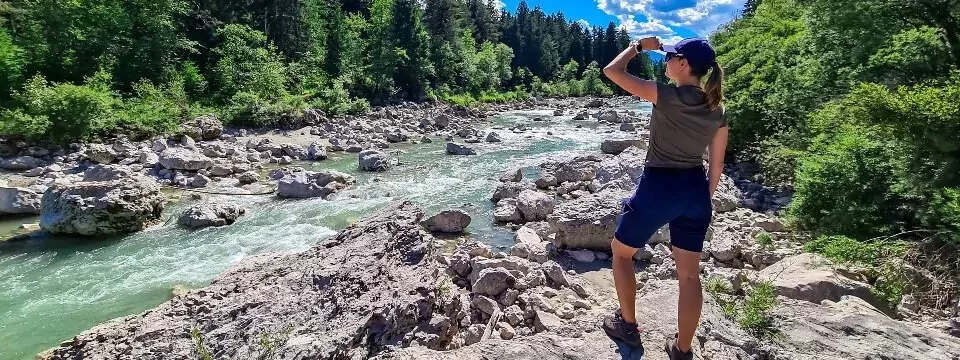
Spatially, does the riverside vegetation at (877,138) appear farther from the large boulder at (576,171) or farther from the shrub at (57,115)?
the shrub at (57,115)

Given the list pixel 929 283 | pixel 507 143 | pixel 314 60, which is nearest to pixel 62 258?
pixel 929 283

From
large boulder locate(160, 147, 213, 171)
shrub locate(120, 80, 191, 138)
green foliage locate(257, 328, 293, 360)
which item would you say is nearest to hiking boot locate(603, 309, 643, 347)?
green foliage locate(257, 328, 293, 360)

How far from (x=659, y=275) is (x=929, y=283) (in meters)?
3.10

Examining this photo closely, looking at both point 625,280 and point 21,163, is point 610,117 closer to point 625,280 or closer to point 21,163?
point 21,163

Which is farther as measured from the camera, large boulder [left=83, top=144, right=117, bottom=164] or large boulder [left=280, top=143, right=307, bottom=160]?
large boulder [left=280, top=143, right=307, bottom=160]

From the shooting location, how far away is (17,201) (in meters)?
12.5

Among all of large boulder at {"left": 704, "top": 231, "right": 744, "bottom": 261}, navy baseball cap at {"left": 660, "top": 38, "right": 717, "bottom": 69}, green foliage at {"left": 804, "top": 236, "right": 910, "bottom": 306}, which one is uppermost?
navy baseball cap at {"left": 660, "top": 38, "right": 717, "bottom": 69}

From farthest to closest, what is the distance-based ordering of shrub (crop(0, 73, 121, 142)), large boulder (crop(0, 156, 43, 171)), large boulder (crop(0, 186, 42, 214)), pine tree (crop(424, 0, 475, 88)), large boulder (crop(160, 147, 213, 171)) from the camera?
pine tree (crop(424, 0, 475, 88)) → shrub (crop(0, 73, 121, 142)) → large boulder (crop(160, 147, 213, 171)) → large boulder (crop(0, 156, 43, 171)) → large boulder (crop(0, 186, 42, 214))

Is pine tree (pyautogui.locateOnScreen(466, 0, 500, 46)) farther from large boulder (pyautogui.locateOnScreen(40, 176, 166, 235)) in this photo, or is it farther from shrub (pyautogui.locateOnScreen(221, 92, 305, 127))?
large boulder (pyautogui.locateOnScreen(40, 176, 166, 235))

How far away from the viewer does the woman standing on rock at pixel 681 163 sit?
3.14 metres

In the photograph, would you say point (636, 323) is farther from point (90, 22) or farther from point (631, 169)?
point (90, 22)

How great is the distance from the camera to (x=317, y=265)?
569 cm

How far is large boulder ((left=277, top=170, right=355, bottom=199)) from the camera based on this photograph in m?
14.9

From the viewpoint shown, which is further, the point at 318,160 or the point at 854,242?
the point at 318,160
